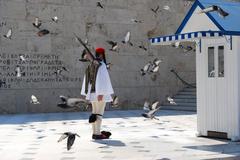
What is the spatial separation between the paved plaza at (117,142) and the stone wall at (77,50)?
2.26m

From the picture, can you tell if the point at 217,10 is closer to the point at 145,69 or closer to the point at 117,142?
the point at 117,142

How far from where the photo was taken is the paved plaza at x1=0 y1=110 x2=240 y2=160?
7.37 m

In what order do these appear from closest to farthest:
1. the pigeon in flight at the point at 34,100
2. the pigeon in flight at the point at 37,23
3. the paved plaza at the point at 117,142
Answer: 1. the paved plaza at the point at 117,142
2. the pigeon in flight at the point at 34,100
3. the pigeon in flight at the point at 37,23

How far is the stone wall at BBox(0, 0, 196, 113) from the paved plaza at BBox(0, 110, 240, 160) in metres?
2.26

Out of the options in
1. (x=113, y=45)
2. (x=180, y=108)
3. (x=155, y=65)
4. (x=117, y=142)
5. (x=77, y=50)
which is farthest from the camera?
(x=155, y=65)

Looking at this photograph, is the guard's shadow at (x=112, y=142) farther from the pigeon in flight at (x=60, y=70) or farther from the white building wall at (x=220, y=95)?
the pigeon in flight at (x=60, y=70)

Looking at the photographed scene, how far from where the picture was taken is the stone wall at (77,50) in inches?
596

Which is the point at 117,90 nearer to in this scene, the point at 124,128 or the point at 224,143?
the point at 124,128

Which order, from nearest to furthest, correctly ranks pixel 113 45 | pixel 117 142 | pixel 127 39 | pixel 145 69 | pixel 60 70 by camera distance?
pixel 117 142, pixel 60 70, pixel 113 45, pixel 127 39, pixel 145 69

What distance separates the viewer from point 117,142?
883 cm

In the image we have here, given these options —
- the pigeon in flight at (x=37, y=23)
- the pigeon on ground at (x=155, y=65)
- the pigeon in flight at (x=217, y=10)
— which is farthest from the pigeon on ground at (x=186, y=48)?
the pigeon in flight at (x=217, y=10)

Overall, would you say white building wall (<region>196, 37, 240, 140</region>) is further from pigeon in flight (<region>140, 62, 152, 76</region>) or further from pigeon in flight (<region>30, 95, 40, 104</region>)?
pigeon in flight (<region>140, 62, 152, 76</region>)

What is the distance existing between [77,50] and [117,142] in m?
7.73

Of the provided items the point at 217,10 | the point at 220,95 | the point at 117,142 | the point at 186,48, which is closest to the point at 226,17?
the point at 217,10
